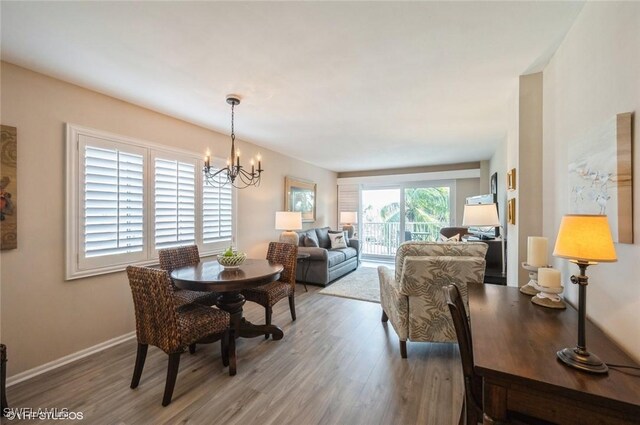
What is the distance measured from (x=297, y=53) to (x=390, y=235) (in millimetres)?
5989

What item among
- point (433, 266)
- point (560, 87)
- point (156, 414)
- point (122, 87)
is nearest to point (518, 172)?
point (560, 87)

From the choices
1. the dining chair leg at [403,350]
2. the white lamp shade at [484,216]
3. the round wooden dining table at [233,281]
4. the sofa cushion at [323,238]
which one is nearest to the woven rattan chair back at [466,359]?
the dining chair leg at [403,350]

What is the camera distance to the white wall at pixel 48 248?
6.77ft

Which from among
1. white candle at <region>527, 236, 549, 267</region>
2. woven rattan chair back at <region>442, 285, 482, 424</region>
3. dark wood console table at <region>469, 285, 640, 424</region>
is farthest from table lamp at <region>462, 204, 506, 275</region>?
woven rattan chair back at <region>442, 285, 482, 424</region>

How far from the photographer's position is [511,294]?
1776mm

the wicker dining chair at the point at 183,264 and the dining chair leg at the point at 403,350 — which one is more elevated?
the wicker dining chair at the point at 183,264

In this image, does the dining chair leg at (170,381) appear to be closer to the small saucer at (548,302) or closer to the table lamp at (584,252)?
the table lamp at (584,252)

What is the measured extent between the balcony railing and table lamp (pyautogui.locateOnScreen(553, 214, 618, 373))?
5866 mm

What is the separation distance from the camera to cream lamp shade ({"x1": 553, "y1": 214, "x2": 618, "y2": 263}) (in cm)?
94

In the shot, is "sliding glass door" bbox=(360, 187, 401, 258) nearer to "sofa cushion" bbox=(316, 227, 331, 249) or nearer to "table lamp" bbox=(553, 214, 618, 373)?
"sofa cushion" bbox=(316, 227, 331, 249)

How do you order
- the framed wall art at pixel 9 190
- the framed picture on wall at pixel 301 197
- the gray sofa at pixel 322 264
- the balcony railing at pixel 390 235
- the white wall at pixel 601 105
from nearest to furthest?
the white wall at pixel 601 105 → the framed wall art at pixel 9 190 → the gray sofa at pixel 322 264 → the framed picture on wall at pixel 301 197 → the balcony railing at pixel 390 235

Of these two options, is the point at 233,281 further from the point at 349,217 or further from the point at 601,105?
the point at 349,217

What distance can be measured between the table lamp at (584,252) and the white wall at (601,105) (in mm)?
280

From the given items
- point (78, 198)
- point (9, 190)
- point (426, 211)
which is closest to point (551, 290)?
point (78, 198)
